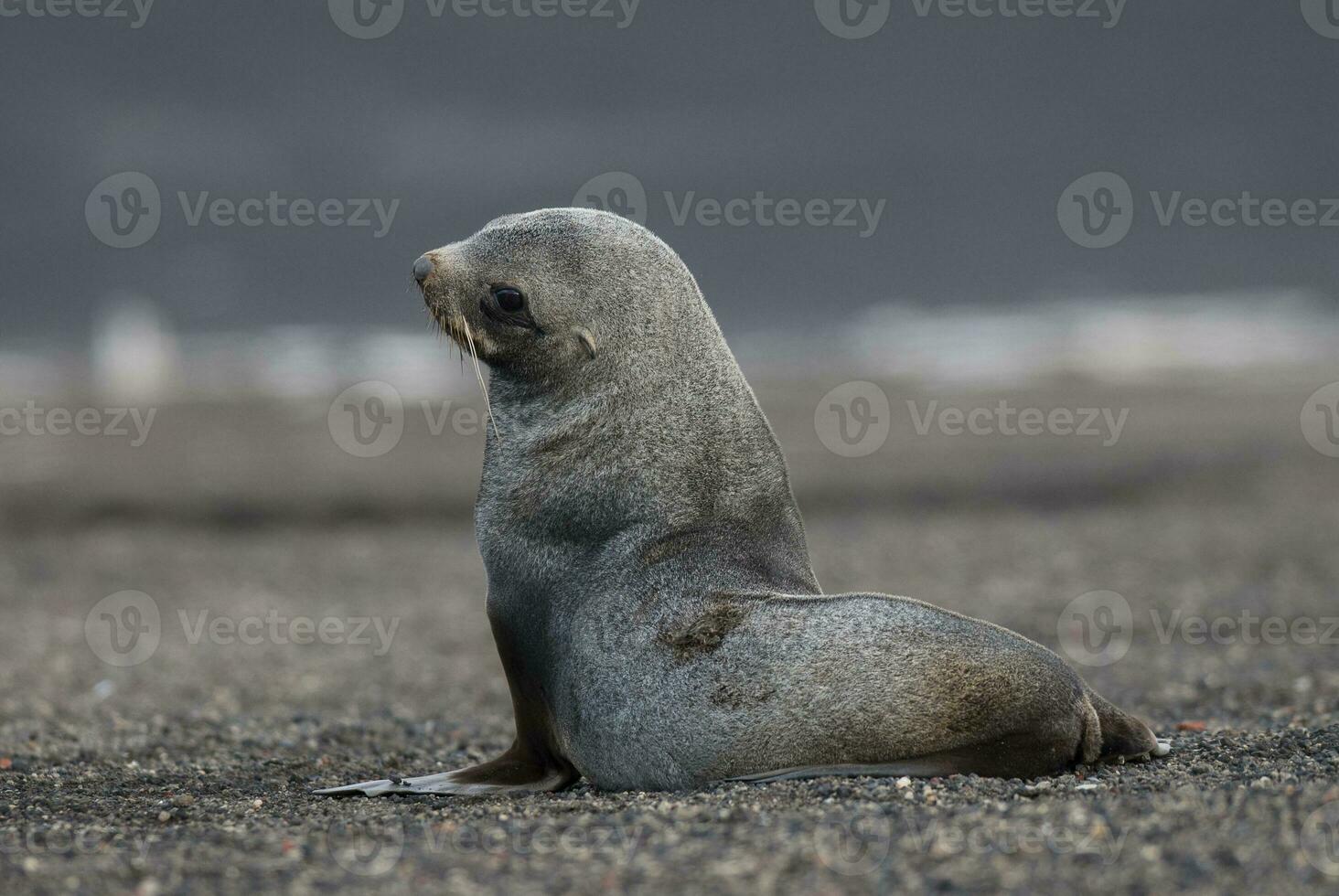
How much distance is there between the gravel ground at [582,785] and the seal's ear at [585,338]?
70.0 inches

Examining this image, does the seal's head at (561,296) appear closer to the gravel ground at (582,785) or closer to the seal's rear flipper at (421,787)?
the seal's rear flipper at (421,787)

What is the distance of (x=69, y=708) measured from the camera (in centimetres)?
1017

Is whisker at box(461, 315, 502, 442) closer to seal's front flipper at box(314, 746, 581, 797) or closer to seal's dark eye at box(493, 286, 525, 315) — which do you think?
seal's dark eye at box(493, 286, 525, 315)

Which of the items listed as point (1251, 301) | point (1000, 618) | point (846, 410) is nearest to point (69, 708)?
point (1000, 618)

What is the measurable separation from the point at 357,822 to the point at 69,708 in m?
5.49

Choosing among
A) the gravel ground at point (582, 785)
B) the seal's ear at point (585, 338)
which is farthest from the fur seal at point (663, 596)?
the gravel ground at point (582, 785)

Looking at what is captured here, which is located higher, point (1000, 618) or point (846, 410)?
point (846, 410)

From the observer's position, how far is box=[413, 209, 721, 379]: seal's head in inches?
249

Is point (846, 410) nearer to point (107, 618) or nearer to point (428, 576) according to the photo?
point (428, 576)

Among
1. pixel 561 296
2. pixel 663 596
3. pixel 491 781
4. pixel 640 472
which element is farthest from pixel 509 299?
pixel 491 781

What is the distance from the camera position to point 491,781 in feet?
20.4

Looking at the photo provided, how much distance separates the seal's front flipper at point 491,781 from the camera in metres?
6.16

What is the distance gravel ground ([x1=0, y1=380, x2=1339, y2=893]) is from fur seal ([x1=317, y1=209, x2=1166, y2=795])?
190mm

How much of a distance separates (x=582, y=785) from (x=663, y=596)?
928 mm
